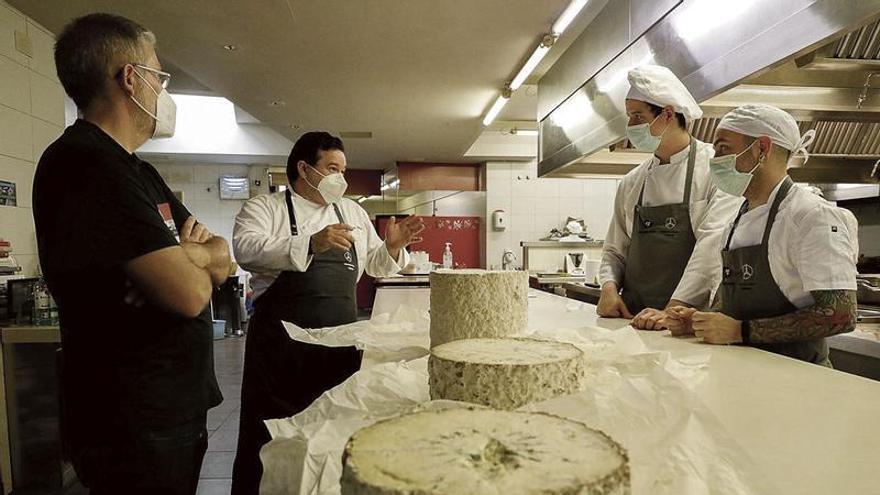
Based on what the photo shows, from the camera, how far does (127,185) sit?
1.17 metres

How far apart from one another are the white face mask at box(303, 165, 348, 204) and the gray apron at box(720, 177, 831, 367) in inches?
61.1

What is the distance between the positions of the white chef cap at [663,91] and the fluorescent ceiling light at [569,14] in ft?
3.85

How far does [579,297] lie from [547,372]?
177 inches

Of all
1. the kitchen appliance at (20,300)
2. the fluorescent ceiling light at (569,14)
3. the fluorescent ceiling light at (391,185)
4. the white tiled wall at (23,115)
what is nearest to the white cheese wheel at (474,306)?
the fluorescent ceiling light at (569,14)

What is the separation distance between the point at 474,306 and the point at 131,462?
89 cm

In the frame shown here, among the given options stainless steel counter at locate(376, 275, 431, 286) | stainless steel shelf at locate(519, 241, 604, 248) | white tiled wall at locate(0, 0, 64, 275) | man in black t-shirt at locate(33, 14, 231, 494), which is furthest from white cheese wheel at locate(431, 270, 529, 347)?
stainless steel shelf at locate(519, 241, 604, 248)

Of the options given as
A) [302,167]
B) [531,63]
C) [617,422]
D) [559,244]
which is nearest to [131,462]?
[617,422]

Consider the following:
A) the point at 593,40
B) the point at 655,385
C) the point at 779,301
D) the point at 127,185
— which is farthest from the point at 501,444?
the point at 593,40

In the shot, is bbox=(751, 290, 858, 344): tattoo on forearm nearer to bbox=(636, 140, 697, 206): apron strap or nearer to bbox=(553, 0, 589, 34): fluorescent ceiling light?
bbox=(636, 140, 697, 206): apron strap

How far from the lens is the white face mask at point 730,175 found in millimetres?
1664

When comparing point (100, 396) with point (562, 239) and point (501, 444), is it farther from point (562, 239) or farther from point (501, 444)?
point (562, 239)

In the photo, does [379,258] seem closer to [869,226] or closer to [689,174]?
[689,174]

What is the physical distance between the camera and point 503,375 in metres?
0.71

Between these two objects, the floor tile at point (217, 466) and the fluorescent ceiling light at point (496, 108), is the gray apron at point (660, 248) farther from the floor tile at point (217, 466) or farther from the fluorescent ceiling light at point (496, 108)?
the fluorescent ceiling light at point (496, 108)
